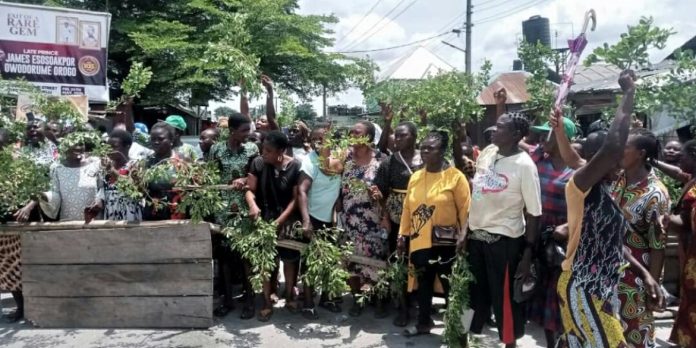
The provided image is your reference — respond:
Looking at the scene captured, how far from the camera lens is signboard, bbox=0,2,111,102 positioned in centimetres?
1045

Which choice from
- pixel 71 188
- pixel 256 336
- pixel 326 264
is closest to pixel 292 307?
pixel 256 336

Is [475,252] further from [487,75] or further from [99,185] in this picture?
[99,185]

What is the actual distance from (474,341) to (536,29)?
20911 millimetres

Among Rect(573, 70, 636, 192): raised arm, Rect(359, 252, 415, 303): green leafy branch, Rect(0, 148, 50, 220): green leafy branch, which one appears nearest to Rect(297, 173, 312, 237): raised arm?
Rect(359, 252, 415, 303): green leafy branch

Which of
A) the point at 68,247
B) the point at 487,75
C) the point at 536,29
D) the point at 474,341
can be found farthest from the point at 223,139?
the point at 536,29

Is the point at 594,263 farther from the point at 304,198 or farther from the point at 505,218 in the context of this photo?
the point at 304,198

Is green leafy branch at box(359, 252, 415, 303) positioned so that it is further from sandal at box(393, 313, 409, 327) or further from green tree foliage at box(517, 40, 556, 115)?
green tree foliage at box(517, 40, 556, 115)

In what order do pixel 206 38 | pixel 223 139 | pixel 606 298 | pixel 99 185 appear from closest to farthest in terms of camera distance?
pixel 606 298 < pixel 99 185 < pixel 223 139 < pixel 206 38

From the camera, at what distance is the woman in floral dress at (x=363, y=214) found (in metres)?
4.84

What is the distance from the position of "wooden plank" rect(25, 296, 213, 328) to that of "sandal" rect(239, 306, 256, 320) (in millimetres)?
398

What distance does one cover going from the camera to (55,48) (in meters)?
10.7

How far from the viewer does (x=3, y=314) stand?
5.04 metres

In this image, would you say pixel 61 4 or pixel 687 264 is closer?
pixel 687 264

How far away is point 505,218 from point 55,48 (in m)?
10.1
